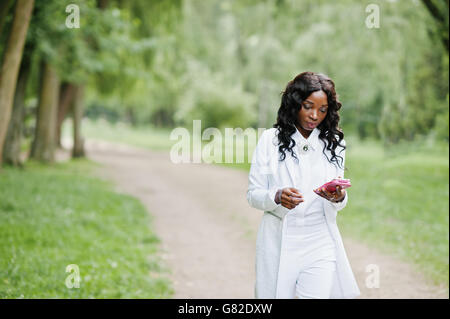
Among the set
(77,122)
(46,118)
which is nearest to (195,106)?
(77,122)

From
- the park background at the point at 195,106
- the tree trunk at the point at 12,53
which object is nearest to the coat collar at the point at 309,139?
the park background at the point at 195,106

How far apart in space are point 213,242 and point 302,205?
5346 mm

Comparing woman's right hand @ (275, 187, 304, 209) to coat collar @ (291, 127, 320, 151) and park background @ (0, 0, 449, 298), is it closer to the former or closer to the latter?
coat collar @ (291, 127, 320, 151)

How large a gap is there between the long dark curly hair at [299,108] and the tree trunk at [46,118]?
1285cm

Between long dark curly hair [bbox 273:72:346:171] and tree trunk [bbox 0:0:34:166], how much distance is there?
15.2 feet

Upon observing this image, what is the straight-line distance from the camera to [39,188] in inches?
A: 382

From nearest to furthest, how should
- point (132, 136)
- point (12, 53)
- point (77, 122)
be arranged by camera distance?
point (12, 53) → point (77, 122) → point (132, 136)

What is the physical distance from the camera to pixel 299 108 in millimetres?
2805

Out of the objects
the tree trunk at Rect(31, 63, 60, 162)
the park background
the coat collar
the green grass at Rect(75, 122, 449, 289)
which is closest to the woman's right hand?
the coat collar

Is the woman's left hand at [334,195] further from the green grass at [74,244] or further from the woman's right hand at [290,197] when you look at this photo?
the green grass at [74,244]

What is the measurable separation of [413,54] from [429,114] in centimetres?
258

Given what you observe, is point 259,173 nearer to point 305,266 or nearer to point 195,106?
point 305,266

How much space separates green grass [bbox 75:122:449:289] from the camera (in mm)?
7258

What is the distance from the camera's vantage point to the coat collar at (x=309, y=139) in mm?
2834
